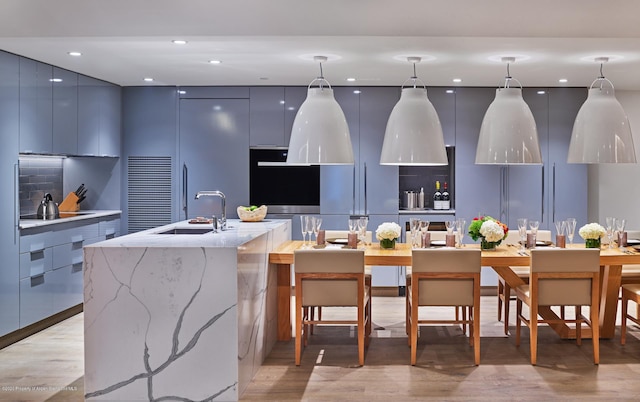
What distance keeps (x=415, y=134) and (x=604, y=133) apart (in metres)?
1.35

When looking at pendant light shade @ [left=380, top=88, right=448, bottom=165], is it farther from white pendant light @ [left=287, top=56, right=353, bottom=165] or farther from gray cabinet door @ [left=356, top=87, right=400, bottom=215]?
gray cabinet door @ [left=356, top=87, right=400, bottom=215]

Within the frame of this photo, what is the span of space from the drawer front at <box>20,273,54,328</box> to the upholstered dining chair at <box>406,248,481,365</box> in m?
2.93

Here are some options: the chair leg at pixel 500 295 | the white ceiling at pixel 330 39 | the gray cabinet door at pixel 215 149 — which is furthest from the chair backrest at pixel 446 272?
the gray cabinet door at pixel 215 149

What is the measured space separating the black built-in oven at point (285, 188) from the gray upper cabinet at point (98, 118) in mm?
1427

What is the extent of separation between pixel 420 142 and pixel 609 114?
4.50 feet

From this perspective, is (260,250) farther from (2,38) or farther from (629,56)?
(629,56)

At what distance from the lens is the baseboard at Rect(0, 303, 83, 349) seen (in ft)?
15.9

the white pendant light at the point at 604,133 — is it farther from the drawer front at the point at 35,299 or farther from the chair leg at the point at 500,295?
the drawer front at the point at 35,299

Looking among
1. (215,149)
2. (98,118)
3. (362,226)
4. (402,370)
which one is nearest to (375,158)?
(215,149)

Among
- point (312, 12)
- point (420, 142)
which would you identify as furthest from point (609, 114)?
point (312, 12)

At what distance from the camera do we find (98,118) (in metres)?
6.29

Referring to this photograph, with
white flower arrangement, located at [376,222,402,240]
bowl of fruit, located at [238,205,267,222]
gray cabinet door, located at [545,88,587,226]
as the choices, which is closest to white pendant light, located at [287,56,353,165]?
white flower arrangement, located at [376,222,402,240]

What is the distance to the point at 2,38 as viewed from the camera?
4352 mm

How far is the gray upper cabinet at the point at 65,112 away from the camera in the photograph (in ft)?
18.1
